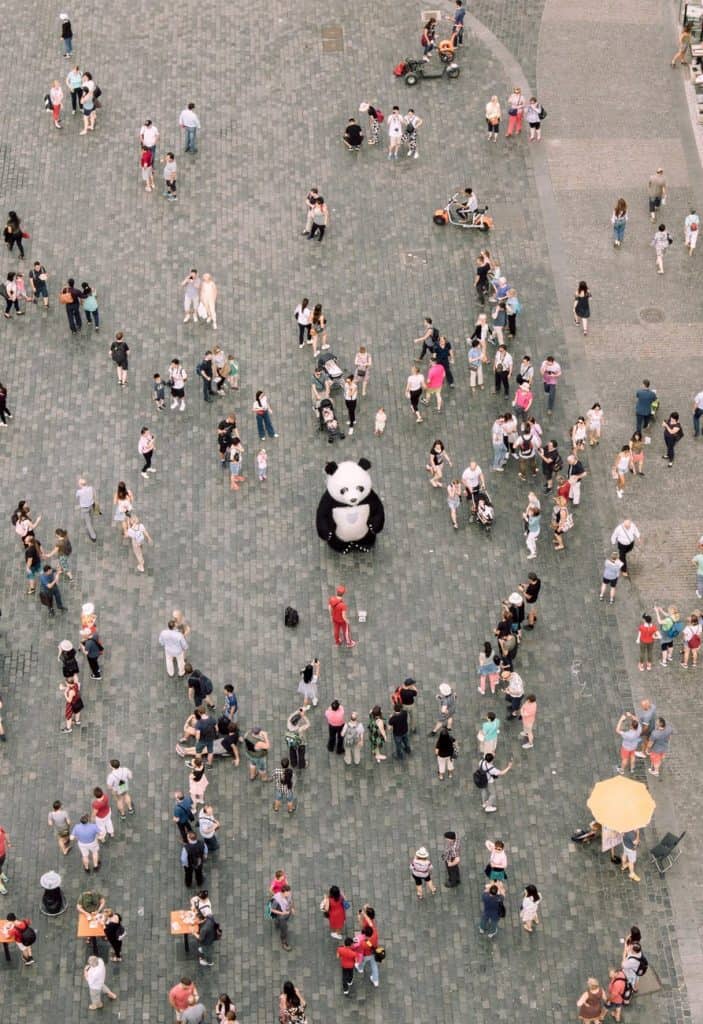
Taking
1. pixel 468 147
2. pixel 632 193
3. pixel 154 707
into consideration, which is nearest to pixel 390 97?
pixel 468 147

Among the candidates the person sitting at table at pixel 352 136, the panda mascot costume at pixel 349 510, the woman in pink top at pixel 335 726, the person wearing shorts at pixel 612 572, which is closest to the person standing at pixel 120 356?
the panda mascot costume at pixel 349 510

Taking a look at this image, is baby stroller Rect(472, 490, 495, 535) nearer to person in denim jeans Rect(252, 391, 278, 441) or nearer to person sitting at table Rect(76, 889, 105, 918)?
person in denim jeans Rect(252, 391, 278, 441)

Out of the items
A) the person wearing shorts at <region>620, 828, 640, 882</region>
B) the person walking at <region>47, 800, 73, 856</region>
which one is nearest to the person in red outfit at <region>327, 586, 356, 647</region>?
the person walking at <region>47, 800, 73, 856</region>

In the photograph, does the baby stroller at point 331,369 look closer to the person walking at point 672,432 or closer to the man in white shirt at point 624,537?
the person walking at point 672,432

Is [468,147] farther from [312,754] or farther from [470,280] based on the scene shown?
[312,754]

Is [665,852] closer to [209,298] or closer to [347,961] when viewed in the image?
[347,961]
